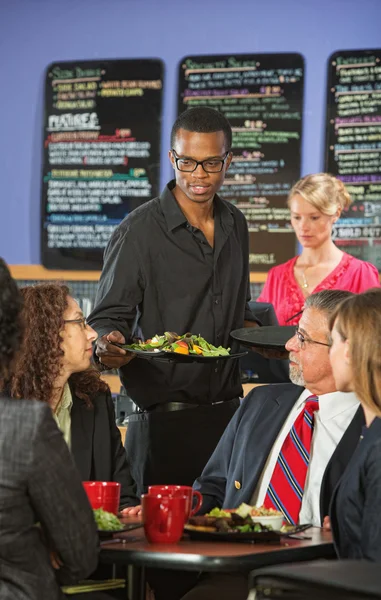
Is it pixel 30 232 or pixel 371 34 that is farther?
pixel 30 232

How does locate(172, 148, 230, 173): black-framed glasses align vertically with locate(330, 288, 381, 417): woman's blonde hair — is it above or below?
above

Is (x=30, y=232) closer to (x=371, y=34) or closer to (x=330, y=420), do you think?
(x=371, y=34)

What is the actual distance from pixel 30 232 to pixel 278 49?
1.74 m

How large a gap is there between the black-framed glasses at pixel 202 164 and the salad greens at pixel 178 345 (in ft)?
1.92

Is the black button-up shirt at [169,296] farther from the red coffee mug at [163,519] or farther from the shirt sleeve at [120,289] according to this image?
the red coffee mug at [163,519]

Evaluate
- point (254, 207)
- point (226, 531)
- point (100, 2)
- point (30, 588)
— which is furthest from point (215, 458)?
point (100, 2)

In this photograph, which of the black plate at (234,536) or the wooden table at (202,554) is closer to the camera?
the wooden table at (202,554)

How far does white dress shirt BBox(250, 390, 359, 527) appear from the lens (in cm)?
293

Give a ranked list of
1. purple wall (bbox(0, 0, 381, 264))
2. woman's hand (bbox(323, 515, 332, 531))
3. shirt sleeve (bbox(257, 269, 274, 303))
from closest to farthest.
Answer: woman's hand (bbox(323, 515, 332, 531)) < shirt sleeve (bbox(257, 269, 274, 303)) < purple wall (bbox(0, 0, 381, 264))

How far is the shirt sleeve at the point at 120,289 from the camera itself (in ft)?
11.7

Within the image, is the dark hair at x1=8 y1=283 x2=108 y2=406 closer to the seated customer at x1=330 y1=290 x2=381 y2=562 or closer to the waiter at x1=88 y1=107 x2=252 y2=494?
the waiter at x1=88 y1=107 x2=252 y2=494

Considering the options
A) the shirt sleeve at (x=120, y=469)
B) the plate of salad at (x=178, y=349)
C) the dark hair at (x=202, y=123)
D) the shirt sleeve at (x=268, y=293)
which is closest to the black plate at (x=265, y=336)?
the plate of salad at (x=178, y=349)

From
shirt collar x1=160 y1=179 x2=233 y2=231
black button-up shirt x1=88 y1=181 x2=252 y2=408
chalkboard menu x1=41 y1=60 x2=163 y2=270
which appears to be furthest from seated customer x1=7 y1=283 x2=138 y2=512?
chalkboard menu x1=41 y1=60 x2=163 y2=270

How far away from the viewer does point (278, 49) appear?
5660 mm
